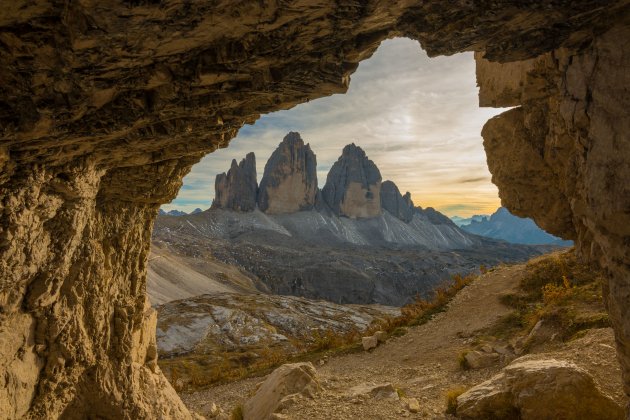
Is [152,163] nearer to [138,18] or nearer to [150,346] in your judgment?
[138,18]

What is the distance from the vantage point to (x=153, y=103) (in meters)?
4.29

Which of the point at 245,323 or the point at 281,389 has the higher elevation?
the point at 281,389

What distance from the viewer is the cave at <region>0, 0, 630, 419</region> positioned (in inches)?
132

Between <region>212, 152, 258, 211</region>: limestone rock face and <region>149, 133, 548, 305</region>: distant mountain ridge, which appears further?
<region>212, 152, 258, 211</region>: limestone rock face

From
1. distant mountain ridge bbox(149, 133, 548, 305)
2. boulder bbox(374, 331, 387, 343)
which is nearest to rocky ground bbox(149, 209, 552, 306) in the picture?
distant mountain ridge bbox(149, 133, 548, 305)

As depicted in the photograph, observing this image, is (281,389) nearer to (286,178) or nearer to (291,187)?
(291,187)

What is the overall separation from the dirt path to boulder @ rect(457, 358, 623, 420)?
718 millimetres

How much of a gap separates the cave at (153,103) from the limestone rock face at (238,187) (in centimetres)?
15500

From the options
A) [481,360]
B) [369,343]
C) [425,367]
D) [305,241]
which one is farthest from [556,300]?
[305,241]

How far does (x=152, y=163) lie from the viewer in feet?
20.9

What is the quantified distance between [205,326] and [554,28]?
36.5 m

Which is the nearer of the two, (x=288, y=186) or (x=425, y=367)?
(x=425, y=367)

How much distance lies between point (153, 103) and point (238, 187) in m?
158

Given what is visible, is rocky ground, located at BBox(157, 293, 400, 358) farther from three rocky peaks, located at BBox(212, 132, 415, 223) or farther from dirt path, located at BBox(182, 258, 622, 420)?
three rocky peaks, located at BBox(212, 132, 415, 223)
